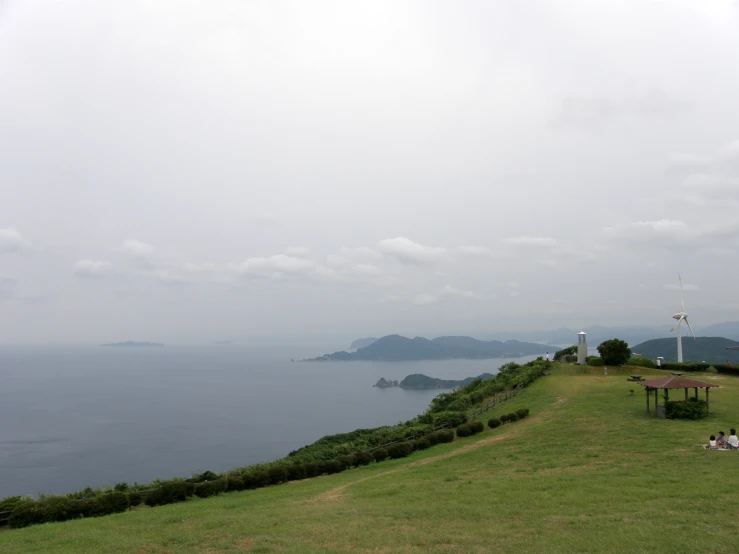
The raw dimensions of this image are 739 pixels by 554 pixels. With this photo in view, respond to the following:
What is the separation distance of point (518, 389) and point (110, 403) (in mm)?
128120

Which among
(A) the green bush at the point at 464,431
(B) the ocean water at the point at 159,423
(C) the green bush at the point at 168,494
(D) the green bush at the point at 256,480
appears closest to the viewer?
(C) the green bush at the point at 168,494

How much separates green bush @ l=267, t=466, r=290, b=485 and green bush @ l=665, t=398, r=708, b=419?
723 inches

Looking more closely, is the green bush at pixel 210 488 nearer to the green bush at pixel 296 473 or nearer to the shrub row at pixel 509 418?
the green bush at pixel 296 473

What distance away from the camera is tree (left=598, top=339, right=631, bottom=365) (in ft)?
127

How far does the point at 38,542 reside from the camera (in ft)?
40.0

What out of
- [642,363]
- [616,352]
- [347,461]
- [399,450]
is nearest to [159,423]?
[347,461]

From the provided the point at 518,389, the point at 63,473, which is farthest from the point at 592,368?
the point at 63,473

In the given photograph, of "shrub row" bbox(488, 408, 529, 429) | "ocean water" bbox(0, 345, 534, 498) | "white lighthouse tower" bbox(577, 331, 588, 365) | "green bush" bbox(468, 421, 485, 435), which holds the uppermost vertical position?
"white lighthouse tower" bbox(577, 331, 588, 365)

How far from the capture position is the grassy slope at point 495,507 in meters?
9.22

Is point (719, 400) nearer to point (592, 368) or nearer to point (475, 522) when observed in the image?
point (592, 368)

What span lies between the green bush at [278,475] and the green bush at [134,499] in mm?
5310

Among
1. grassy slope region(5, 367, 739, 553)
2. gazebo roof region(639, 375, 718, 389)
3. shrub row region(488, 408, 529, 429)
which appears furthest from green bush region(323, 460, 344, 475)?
gazebo roof region(639, 375, 718, 389)

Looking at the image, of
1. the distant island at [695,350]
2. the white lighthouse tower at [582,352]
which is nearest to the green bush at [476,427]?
the white lighthouse tower at [582,352]

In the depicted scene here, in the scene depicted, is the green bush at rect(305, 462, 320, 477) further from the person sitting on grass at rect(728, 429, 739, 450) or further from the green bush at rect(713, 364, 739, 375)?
the green bush at rect(713, 364, 739, 375)
